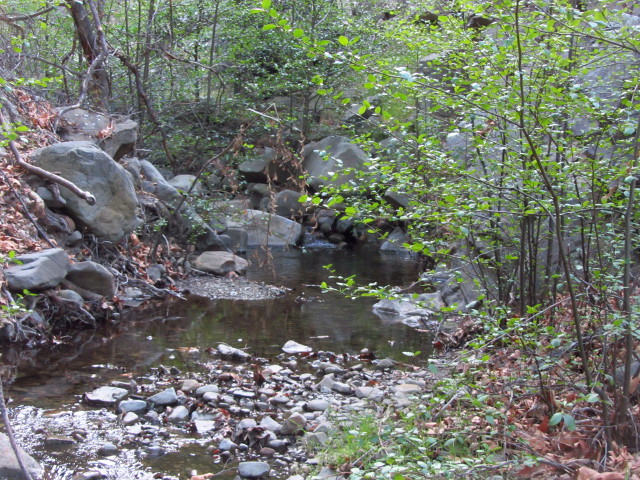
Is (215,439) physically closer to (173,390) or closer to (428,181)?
(173,390)

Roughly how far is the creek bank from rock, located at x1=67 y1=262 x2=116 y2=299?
2.49m

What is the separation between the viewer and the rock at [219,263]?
38.8 feet

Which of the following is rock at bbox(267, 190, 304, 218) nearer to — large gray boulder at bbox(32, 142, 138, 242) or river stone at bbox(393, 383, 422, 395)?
large gray boulder at bbox(32, 142, 138, 242)

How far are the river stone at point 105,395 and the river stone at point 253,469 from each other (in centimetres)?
169

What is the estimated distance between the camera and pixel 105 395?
5.51 meters

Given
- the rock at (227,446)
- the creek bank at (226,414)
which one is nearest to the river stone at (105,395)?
the creek bank at (226,414)

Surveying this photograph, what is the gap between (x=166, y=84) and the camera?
15820mm

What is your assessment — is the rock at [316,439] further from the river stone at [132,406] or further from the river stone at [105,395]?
the river stone at [105,395]

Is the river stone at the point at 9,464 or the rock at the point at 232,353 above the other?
the river stone at the point at 9,464

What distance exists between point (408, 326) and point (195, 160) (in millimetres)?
8922

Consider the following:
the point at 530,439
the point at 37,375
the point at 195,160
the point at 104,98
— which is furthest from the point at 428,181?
the point at 195,160

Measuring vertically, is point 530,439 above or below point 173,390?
above

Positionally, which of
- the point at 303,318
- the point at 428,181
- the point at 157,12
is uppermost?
the point at 157,12

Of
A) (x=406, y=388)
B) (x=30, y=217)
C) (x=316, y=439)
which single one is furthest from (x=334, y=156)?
(x=316, y=439)
